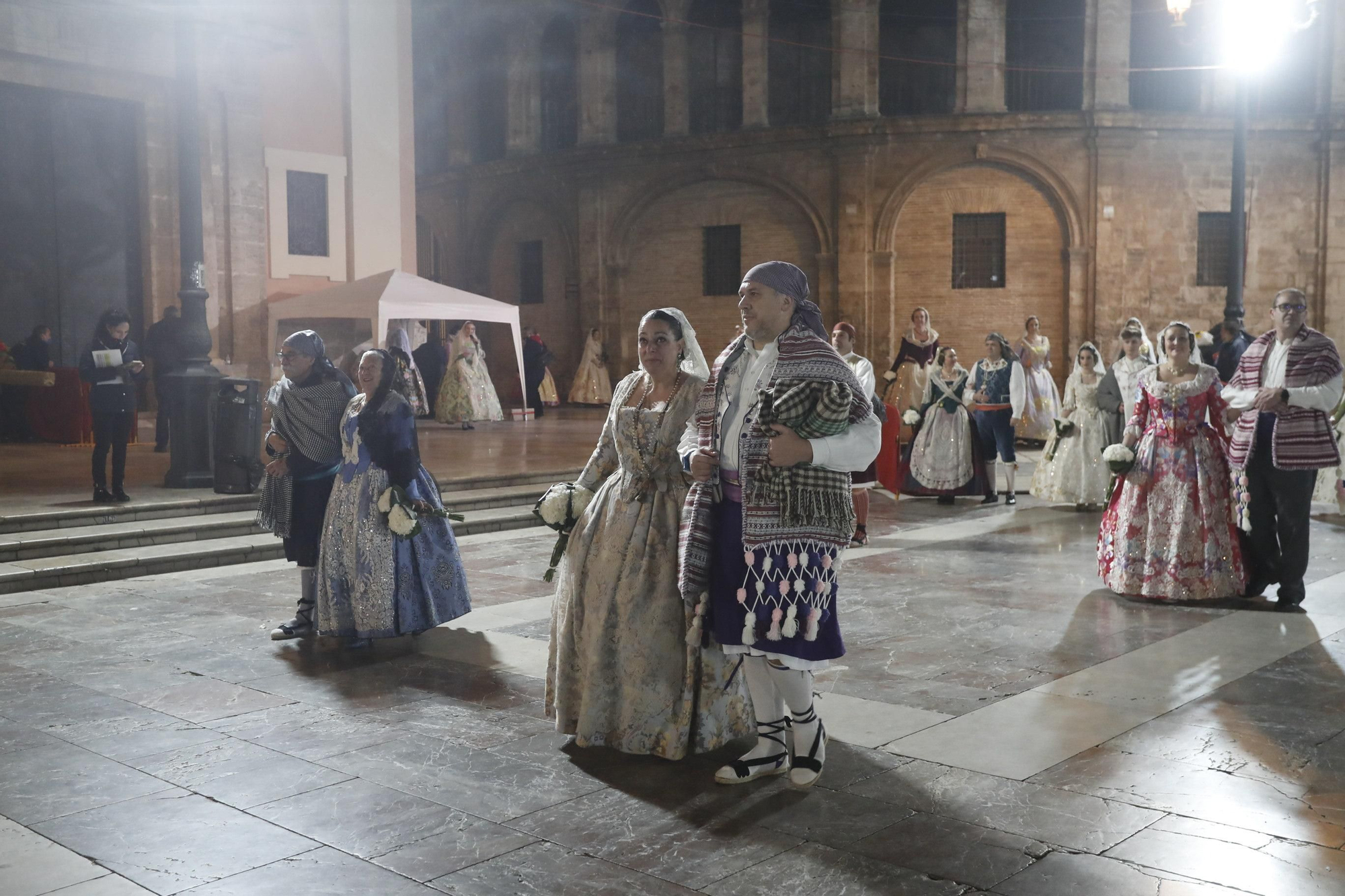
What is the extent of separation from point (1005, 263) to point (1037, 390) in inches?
304

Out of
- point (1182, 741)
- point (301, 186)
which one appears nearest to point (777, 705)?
point (1182, 741)

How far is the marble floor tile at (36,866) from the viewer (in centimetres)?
340

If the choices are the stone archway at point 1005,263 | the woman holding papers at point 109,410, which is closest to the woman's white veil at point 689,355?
the woman holding papers at point 109,410

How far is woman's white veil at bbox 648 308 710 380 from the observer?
462 cm

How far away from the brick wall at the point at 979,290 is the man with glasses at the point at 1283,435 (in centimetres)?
1721

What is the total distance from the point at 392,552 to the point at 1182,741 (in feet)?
11.8

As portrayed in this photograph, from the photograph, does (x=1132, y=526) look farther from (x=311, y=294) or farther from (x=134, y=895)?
(x=311, y=294)

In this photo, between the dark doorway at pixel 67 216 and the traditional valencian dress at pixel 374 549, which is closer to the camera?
the traditional valencian dress at pixel 374 549

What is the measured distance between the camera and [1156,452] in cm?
744

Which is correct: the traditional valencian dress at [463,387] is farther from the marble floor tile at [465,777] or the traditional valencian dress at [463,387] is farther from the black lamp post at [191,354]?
the marble floor tile at [465,777]

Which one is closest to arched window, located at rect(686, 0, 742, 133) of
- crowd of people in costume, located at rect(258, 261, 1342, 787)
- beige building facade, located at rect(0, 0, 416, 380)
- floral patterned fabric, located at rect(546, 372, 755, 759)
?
beige building facade, located at rect(0, 0, 416, 380)

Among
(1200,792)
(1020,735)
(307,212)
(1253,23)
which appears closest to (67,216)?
(307,212)

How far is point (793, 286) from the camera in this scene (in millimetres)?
4047

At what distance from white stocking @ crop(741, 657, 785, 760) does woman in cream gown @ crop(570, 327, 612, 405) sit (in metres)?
22.4
